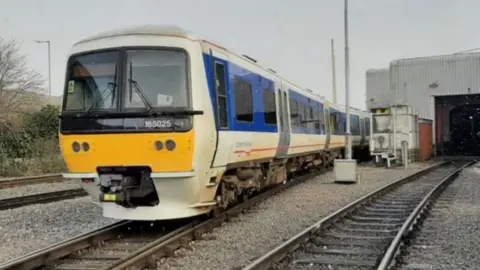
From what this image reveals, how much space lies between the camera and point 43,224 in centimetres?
1027

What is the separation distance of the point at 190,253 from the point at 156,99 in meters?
2.24

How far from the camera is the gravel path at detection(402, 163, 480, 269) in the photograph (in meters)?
7.05

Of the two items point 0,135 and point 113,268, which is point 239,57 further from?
point 0,135

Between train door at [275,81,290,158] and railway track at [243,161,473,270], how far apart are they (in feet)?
7.51

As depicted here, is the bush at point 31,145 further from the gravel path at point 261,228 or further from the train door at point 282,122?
the train door at point 282,122

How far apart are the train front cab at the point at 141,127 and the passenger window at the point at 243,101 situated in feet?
5.17

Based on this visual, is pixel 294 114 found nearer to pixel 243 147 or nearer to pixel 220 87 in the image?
pixel 243 147

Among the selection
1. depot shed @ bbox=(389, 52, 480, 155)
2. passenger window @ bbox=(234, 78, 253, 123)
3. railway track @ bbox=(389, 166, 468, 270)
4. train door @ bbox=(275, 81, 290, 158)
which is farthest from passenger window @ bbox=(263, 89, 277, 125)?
depot shed @ bbox=(389, 52, 480, 155)

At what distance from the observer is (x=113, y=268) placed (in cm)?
617

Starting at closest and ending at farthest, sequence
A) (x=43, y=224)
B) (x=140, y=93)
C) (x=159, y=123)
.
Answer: (x=159, y=123)
(x=140, y=93)
(x=43, y=224)

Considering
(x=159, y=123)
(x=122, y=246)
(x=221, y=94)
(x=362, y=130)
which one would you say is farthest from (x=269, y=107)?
(x=362, y=130)

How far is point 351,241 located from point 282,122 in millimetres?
5701

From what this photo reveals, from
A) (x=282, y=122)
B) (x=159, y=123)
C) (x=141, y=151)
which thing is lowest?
(x=141, y=151)

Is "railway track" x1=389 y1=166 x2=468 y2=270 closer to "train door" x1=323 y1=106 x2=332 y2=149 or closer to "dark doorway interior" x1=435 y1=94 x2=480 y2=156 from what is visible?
"train door" x1=323 y1=106 x2=332 y2=149
